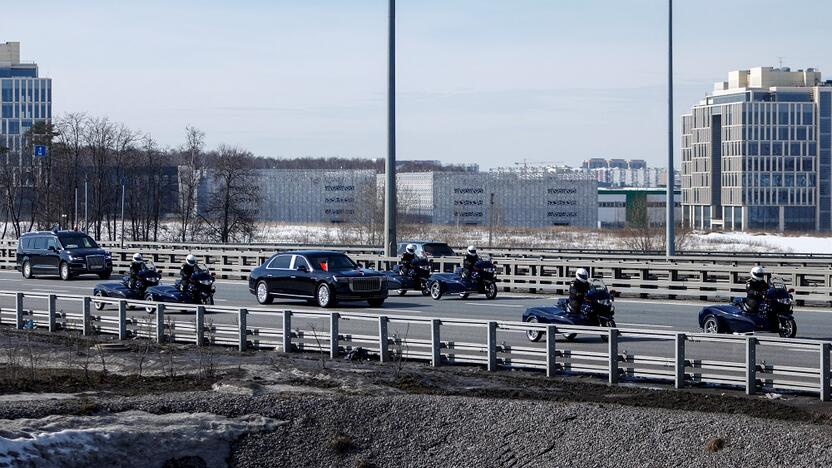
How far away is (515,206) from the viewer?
14350cm

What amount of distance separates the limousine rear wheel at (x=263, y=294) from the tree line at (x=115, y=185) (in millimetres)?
53841

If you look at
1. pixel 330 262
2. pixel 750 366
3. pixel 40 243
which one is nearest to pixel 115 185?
pixel 40 243

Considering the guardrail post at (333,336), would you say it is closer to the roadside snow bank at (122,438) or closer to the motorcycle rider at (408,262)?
the roadside snow bank at (122,438)

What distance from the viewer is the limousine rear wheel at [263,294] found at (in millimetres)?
33219

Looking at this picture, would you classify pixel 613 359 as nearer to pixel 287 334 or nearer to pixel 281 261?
pixel 287 334

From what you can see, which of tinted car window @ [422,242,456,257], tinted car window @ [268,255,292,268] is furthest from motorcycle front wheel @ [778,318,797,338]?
tinted car window @ [422,242,456,257]

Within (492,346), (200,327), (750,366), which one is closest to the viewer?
(750,366)

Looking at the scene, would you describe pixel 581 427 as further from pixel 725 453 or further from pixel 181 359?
pixel 181 359

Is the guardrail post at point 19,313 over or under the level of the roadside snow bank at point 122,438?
over

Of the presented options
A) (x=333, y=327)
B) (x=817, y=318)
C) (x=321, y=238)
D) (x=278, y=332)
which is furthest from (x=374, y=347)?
(x=321, y=238)

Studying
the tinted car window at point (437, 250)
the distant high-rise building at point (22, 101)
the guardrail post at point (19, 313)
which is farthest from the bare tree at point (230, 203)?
the distant high-rise building at point (22, 101)

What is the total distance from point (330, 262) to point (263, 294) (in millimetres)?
2242

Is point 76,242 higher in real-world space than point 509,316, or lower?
higher

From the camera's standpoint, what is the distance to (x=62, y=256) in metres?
46.8
